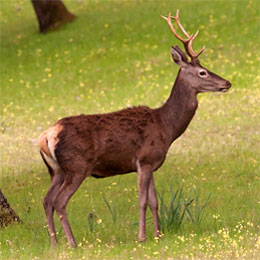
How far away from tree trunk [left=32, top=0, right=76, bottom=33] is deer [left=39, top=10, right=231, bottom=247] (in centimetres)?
1843

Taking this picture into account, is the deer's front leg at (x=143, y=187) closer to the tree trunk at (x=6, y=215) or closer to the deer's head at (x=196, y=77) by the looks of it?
the deer's head at (x=196, y=77)

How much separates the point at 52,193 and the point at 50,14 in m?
19.3

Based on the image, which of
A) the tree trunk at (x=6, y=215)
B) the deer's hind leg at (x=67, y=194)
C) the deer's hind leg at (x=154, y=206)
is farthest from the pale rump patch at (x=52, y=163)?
the tree trunk at (x=6, y=215)

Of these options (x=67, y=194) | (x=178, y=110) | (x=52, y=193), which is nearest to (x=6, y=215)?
(x=52, y=193)

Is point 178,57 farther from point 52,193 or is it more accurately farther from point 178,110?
point 52,193

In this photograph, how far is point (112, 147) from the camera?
10.1 metres

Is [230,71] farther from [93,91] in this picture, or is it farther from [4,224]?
[4,224]

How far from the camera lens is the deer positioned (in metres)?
9.86

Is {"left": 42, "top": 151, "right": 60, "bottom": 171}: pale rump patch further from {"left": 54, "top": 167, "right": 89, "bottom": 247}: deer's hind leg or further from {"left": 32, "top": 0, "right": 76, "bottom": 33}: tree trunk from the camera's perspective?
{"left": 32, "top": 0, "right": 76, "bottom": 33}: tree trunk

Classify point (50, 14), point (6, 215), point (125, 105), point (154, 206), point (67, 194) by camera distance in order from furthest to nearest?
point (50, 14), point (125, 105), point (6, 215), point (154, 206), point (67, 194)

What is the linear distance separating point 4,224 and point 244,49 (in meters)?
14.4

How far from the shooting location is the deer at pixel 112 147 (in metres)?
9.86

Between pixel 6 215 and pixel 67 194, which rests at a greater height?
pixel 67 194

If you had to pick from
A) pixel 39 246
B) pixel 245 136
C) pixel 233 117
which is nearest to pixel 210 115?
pixel 233 117
